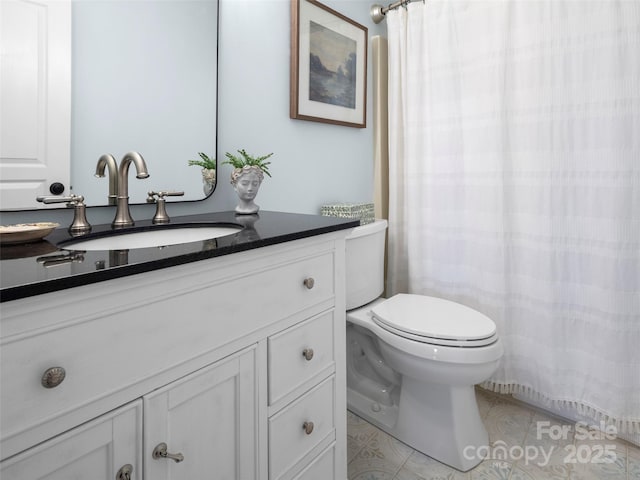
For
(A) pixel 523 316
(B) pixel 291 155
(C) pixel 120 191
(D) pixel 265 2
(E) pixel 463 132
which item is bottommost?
(A) pixel 523 316

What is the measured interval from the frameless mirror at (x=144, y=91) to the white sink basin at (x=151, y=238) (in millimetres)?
167

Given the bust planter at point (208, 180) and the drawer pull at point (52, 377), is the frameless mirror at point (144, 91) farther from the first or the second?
the drawer pull at point (52, 377)

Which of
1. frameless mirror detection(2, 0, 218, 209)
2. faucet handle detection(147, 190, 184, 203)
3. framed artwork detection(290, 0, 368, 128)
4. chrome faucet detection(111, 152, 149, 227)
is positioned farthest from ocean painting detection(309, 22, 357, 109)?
→ chrome faucet detection(111, 152, 149, 227)

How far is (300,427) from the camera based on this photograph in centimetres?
110

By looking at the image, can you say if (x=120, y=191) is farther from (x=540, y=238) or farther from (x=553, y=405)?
(x=553, y=405)

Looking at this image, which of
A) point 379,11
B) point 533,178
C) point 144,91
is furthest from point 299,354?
point 379,11

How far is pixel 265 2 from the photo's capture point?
5.27 ft

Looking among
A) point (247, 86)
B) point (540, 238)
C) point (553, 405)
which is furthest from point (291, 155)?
point (553, 405)

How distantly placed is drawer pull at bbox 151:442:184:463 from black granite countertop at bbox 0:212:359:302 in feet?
1.13

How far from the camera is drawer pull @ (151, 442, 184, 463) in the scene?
74 centimetres

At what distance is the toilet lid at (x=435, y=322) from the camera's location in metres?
1.42

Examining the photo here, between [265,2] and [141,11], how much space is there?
576mm

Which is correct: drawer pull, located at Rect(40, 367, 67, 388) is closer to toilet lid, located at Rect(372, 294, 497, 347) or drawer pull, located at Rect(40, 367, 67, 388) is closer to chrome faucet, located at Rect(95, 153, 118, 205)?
chrome faucet, located at Rect(95, 153, 118, 205)

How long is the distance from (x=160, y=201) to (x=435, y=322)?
1.09 metres
